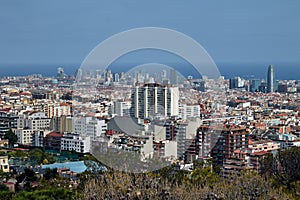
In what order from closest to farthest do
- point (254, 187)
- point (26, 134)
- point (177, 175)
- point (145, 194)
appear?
point (145, 194), point (254, 187), point (177, 175), point (26, 134)

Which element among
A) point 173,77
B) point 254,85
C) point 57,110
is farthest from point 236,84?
point 173,77

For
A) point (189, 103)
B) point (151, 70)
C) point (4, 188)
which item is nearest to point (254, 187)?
point (151, 70)

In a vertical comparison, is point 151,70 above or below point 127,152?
above

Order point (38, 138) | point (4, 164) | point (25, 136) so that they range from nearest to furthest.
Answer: point (4, 164), point (38, 138), point (25, 136)

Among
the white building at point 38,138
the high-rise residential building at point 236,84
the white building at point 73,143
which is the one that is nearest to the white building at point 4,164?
the white building at point 73,143

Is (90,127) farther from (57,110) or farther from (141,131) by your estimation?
(57,110)

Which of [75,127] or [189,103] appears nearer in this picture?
[189,103]

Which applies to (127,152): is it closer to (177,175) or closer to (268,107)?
(177,175)

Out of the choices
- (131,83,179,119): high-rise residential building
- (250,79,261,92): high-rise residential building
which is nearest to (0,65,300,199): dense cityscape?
(131,83,179,119): high-rise residential building
